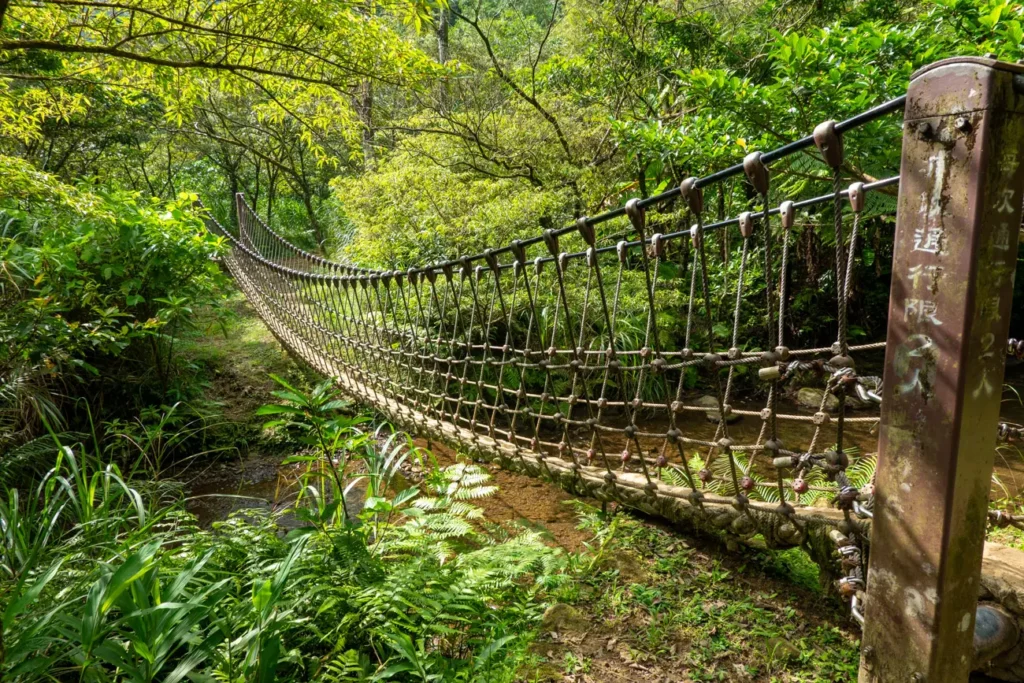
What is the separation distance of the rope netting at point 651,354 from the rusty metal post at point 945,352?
5 centimetres

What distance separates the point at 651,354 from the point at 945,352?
1.20m

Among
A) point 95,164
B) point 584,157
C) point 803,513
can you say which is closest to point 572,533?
point 803,513

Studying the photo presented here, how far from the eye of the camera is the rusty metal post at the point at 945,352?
2.21 feet

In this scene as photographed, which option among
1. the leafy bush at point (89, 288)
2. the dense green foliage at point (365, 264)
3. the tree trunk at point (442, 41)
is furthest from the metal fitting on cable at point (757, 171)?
the tree trunk at point (442, 41)

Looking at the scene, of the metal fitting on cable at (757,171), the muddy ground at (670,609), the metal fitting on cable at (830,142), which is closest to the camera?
the metal fitting on cable at (830,142)

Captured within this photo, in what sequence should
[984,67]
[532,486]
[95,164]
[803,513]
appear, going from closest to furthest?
[984,67] → [803,513] → [532,486] → [95,164]

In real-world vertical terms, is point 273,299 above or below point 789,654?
above

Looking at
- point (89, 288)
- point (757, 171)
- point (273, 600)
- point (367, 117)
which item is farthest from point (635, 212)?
point (367, 117)

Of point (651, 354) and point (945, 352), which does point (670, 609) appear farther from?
point (945, 352)

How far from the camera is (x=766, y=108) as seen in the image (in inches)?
100

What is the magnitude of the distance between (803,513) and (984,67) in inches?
35.9

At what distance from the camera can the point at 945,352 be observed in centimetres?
70

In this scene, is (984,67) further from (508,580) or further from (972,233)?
(508,580)

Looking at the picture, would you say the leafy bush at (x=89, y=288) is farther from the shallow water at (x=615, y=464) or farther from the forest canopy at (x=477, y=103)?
the shallow water at (x=615, y=464)
